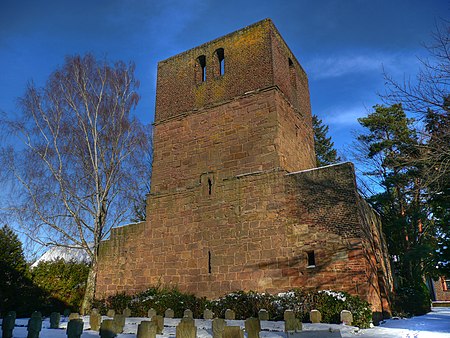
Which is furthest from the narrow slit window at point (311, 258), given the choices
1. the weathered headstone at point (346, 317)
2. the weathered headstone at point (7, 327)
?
the weathered headstone at point (7, 327)

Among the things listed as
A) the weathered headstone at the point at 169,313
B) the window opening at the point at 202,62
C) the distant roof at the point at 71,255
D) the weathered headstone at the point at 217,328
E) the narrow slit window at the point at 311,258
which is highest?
the window opening at the point at 202,62

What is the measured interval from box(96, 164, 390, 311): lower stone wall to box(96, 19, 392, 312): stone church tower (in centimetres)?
3

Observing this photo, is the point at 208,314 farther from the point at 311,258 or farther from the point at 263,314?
the point at 311,258

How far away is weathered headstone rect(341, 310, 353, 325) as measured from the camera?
9.12m

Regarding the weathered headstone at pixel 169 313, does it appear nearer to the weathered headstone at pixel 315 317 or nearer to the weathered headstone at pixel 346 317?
the weathered headstone at pixel 315 317

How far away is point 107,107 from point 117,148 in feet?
6.80

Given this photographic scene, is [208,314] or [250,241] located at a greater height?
[250,241]

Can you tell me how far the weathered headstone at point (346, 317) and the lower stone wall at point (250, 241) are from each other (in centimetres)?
142

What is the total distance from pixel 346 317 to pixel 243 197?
17.7ft

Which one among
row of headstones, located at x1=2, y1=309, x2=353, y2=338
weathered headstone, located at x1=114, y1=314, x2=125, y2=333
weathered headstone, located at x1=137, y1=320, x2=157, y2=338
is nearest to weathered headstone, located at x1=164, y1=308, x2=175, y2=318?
row of headstones, located at x1=2, y1=309, x2=353, y2=338

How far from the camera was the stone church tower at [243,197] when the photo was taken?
11453mm

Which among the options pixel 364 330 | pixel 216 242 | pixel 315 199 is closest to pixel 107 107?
pixel 216 242

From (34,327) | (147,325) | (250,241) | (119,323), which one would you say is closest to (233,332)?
(147,325)

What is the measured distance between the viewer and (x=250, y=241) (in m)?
12.5
